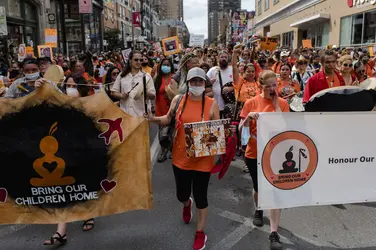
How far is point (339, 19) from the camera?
1016 inches

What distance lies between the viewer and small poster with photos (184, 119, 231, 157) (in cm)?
352

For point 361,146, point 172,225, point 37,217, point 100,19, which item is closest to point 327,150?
point 361,146

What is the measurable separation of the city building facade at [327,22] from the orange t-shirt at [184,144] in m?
20.0

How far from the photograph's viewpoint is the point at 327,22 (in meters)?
28.9

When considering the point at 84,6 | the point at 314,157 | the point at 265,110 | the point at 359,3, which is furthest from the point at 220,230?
the point at 84,6

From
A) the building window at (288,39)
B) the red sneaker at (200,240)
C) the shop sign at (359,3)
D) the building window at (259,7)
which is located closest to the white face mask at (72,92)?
the red sneaker at (200,240)

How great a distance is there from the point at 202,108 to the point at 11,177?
6.36 feet

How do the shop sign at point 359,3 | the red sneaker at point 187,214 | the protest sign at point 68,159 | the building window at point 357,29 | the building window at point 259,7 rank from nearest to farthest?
the protest sign at point 68,159 → the red sneaker at point 187,214 → the shop sign at point 359,3 → the building window at point 357,29 → the building window at point 259,7

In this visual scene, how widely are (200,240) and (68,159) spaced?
1530mm

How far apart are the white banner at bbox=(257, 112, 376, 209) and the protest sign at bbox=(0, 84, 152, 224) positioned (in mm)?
1193

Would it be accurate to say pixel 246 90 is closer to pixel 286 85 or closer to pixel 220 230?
pixel 286 85

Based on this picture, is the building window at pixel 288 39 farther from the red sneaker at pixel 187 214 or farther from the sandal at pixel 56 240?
the sandal at pixel 56 240

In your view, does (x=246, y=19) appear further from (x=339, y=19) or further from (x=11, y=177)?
(x=11, y=177)

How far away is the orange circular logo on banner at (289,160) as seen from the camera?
11.6 feet
